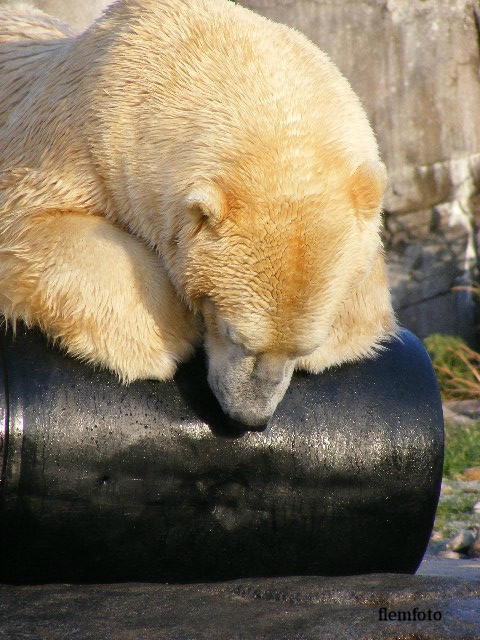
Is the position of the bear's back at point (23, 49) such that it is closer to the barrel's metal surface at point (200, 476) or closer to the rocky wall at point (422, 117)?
the barrel's metal surface at point (200, 476)

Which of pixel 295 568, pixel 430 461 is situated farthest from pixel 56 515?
pixel 430 461

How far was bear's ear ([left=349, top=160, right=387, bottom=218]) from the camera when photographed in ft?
9.18

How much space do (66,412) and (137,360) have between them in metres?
0.26

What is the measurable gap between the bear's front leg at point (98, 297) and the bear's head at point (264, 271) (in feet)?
0.42

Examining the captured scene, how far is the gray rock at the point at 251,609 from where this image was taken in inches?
86.9

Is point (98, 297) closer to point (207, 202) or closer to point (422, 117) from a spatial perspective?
point (207, 202)

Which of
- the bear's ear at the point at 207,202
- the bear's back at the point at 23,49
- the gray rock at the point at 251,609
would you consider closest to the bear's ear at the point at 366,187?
the bear's ear at the point at 207,202

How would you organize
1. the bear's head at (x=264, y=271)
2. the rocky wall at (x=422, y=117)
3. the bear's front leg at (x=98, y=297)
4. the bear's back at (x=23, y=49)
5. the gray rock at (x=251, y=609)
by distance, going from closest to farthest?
1. the gray rock at (x=251, y=609)
2. the bear's head at (x=264, y=271)
3. the bear's front leg at (x=98, y=297)
4. the bear's back at (x=23, y=49)
5. the rocky wall at (x=422, y=117)

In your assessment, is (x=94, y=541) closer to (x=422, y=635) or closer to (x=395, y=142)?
(x=422, y=635)

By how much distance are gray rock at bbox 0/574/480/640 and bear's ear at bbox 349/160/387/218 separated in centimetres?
111

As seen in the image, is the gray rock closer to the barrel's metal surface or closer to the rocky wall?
the barrel's metal surface

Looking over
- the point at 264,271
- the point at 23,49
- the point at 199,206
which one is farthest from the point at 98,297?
the point at 23,49

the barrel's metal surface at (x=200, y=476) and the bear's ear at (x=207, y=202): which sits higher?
the bear's ear at (x=207, y=202)

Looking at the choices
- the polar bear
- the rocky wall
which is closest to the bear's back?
the polar bear
